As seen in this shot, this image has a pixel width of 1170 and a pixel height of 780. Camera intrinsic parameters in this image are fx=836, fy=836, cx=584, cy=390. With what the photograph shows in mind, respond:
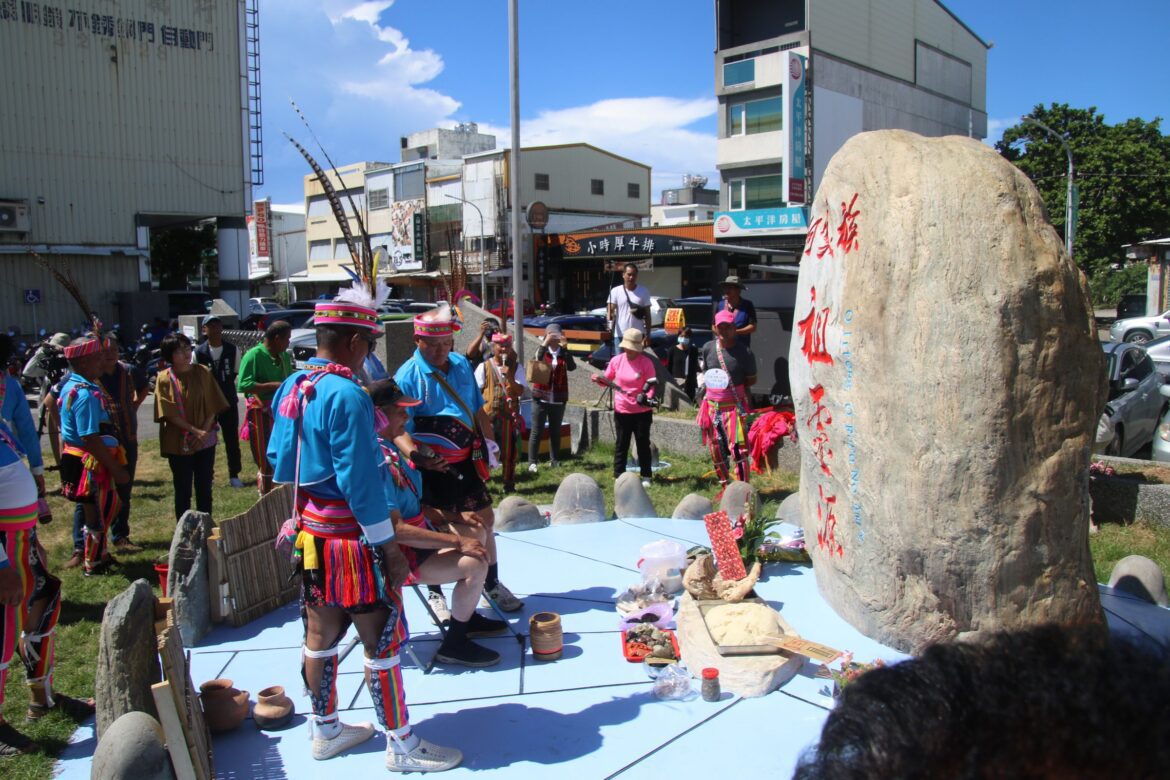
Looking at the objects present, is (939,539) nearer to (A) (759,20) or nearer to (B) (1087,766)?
(B) (1087,766)

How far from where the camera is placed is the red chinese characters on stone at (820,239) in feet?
16.7

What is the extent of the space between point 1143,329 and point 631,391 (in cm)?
2235

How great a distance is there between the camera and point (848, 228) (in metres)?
4.79

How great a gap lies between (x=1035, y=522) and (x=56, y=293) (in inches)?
1190

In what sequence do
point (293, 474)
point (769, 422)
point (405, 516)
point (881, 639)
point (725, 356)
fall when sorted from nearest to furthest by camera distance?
point (293, 474)
point (405, 516)
point (881, 639)
point (725, 356)
point (769, 422)

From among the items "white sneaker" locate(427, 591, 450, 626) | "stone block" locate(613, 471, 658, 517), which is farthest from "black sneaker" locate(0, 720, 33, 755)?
"stone block" locate(613, 471, 658, 517)

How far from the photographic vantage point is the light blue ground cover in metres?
3.61

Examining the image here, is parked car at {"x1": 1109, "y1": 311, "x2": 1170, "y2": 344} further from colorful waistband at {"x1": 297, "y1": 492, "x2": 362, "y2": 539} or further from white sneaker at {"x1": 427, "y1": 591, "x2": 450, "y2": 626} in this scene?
colorful waistband at {"x1": 297, "y1": 492, "x2": 362, "y2": 539}

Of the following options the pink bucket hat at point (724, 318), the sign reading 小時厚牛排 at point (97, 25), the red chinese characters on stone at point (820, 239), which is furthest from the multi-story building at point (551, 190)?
the red chinese characters on stone at point (820, 239)

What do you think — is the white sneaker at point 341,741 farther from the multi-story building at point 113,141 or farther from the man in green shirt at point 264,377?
the multi-story building at point 113,141

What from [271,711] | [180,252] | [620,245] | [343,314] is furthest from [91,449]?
[180,252]

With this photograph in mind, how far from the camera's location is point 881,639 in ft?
14.9

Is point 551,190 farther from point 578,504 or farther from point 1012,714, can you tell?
point 1012,714

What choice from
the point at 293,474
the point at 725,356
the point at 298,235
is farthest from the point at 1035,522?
the point at 298,235
